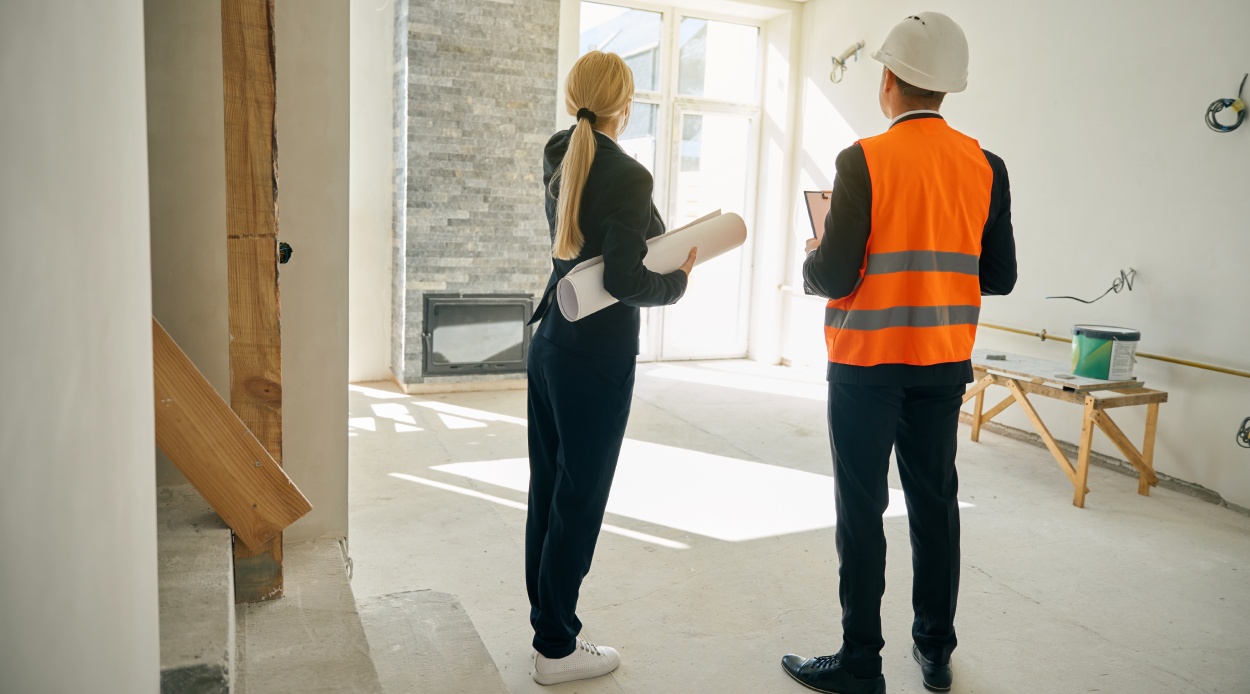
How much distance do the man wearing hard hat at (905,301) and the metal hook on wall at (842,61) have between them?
4953mm

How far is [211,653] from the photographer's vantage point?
1.29m

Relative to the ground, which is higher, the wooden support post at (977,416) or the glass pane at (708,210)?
the glass pane at (708,210)

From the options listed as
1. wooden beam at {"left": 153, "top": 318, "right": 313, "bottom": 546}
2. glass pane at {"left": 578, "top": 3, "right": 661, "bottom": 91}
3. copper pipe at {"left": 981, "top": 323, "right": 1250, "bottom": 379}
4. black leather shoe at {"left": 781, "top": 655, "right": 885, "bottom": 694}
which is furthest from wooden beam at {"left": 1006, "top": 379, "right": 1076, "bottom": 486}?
glass pane at {"left": 578, "top": 3, "right": 661, "bottom": 91}

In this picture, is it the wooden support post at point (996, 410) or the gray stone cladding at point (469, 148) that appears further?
the gray stone cladding at point (469, 148)

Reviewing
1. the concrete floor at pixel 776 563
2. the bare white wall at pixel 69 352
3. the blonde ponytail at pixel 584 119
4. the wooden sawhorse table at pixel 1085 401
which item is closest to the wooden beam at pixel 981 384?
the wooden sawhorse table at pixel 1085 401

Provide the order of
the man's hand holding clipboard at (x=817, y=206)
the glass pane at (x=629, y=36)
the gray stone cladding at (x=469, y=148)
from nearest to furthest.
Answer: the man's hand holding clipboard at (x=817, y=206), the gray stone cladding at (x=469, y=148), the glass pane at (x=629, y=36)

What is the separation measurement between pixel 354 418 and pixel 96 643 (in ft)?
16.2

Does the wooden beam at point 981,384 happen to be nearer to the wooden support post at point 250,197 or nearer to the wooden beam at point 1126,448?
the wooden beam at point 1126,448

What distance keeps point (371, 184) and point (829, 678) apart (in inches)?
189

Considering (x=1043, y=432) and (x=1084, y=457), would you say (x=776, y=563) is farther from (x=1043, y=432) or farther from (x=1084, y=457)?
(x=1043, y=432)

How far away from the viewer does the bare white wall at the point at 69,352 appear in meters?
0.34

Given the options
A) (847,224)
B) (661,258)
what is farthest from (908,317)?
(661,258)

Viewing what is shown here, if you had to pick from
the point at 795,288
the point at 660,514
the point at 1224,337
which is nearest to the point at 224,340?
the point at 660,514

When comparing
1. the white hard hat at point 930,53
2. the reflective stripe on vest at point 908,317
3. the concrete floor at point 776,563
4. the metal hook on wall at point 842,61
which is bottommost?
the concrete floor at point 776,563
